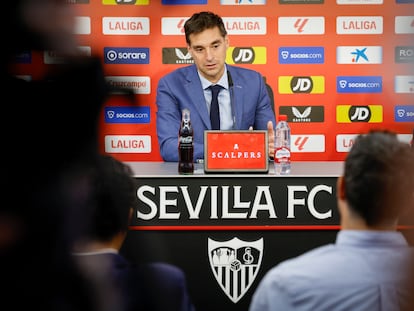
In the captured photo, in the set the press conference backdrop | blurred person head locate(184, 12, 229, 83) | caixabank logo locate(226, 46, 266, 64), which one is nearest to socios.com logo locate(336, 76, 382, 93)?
the press conference backdrop

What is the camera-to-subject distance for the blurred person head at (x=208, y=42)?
11.4ft

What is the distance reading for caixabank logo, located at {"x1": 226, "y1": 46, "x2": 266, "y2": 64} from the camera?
14.1ft

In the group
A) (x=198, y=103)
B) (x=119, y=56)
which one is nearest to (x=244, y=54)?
(x=198, y=103)

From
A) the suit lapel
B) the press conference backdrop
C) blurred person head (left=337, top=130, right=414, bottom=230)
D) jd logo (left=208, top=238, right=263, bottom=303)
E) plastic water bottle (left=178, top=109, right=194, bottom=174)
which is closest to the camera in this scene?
blurred person head (left=337, top=130, right=414, bottom=230)

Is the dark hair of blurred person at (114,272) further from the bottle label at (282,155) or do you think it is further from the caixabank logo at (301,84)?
the caixabank logo at (301,84)

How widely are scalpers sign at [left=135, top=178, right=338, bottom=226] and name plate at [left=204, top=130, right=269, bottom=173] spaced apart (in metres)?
0.09

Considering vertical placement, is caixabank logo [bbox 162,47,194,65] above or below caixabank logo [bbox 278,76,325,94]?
above

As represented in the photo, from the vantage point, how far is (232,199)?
2.27 meters

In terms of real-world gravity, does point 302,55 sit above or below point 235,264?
above

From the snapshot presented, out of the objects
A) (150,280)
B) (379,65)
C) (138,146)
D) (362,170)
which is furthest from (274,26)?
(150,280)

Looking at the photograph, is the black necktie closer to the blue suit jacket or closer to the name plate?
the blue suit jacket

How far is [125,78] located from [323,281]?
0.63m

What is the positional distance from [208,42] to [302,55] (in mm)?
1055

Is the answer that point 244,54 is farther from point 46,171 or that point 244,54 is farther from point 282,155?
A: point 46,171
